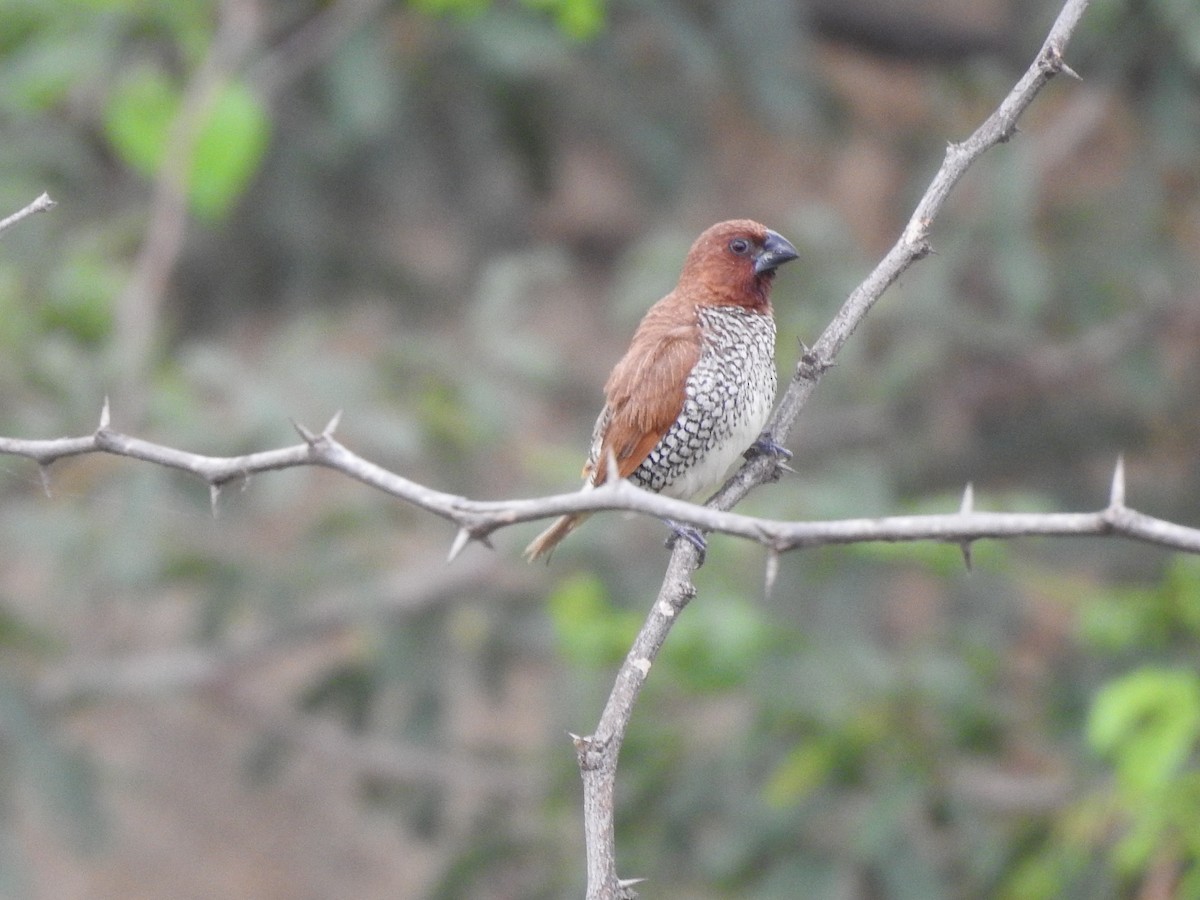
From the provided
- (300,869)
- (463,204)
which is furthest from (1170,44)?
(300,869)

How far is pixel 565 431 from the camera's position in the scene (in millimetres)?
8742

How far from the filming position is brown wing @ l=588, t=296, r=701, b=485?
365cm

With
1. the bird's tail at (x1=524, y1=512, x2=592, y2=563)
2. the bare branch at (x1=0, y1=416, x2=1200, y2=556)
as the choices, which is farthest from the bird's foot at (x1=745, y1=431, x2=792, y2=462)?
the bare branch at (x1=0, y1=416, x2=1200, y2=556)

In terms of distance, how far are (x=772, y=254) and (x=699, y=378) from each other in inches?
14.4

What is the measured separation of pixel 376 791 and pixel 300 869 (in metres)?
2.28

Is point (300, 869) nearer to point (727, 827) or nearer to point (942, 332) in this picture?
point (727, 827)

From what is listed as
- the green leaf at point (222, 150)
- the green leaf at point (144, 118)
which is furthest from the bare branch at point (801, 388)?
the green leaf at point (144, 118)

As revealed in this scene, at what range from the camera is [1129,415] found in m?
7.50

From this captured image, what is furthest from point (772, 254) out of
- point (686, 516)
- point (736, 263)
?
point (686, 516)

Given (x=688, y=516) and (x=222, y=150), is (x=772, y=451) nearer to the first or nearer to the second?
(x=688, y=516)

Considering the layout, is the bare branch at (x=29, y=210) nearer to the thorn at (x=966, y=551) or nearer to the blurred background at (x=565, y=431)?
the thorn at (x=966, y=551)

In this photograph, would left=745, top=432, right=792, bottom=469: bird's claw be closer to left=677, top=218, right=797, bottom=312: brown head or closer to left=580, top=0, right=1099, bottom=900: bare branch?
left=580, top=0, right=1099, bottom=900: bare branch

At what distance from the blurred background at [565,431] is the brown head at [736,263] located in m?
1.38

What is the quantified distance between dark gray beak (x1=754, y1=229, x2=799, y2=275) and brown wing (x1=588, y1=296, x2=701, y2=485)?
272 millimetres
